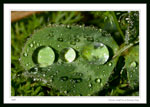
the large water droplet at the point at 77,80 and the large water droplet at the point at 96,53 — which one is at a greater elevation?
the large water droplet at the point at 96,53

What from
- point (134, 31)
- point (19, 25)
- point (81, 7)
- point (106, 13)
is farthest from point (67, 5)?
point (19, 25)

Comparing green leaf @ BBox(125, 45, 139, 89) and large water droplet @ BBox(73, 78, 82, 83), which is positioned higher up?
green leaf @ BBox(125, 45, 139, 89)

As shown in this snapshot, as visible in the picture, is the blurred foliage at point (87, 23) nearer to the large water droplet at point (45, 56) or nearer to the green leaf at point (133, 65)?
the green leaf at point (133, 65)

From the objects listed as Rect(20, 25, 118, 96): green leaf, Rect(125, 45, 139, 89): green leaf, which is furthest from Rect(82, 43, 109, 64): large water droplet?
Rect(125, 45, 139, 89): green leaf

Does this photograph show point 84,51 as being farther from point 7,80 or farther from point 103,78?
point 7,80

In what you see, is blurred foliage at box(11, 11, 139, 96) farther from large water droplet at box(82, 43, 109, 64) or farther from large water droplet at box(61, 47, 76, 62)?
large water droplet at box(61, 47, 76, 62)

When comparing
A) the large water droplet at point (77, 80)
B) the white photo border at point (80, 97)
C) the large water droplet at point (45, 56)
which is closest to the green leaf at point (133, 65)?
the white photo border at point (80, 97)
